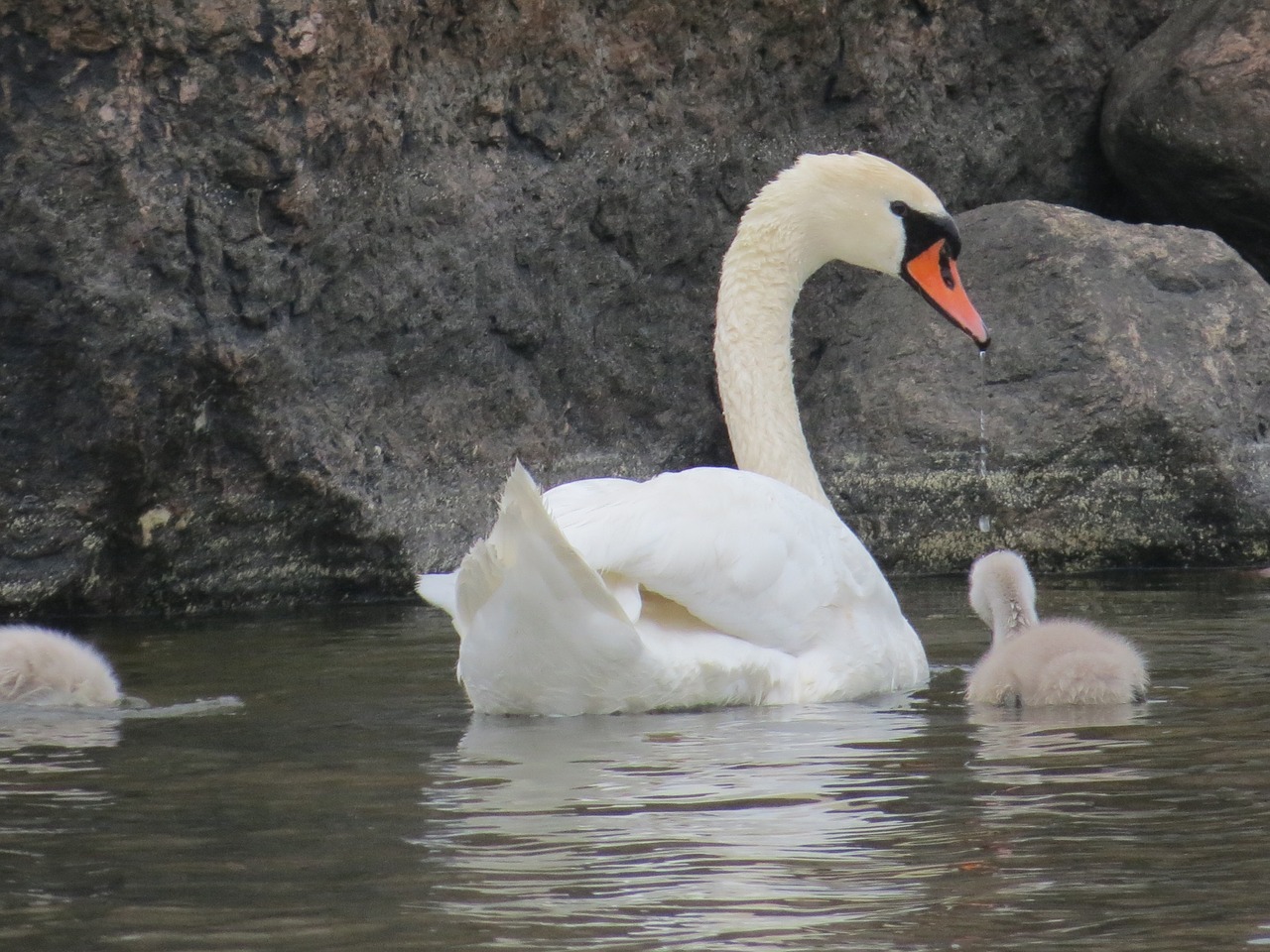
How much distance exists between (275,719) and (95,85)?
3.11m

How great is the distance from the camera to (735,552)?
14.8ft

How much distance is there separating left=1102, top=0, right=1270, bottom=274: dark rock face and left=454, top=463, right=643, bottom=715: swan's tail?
588cm

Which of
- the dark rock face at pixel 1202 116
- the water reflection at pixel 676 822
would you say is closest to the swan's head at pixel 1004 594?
the water reflection at pixel 676 822

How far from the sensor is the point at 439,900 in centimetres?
276

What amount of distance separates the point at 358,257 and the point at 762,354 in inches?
81.8

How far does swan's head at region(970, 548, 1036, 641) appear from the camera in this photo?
5.36m

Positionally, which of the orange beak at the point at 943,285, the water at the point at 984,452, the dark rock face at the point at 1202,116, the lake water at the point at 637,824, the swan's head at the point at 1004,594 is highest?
the dark rock face at the point at 1202,116

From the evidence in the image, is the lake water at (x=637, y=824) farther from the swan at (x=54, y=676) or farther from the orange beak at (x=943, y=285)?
the orange beak at (x=943, y=285)

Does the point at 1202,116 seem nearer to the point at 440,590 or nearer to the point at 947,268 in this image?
the point at 947,268

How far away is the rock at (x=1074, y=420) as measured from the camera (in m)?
7.93

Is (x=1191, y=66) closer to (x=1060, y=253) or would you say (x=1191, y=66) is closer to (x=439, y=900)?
(x=1060, y=253)

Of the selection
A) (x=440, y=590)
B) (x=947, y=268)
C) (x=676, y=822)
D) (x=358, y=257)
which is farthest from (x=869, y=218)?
(x=676, y=822)

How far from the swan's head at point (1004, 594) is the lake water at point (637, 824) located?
0.29m

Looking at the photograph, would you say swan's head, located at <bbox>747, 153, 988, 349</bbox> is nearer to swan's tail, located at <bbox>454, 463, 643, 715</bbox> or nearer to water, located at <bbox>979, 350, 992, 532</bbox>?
water, located at <bbox>979, 350, 992, 532</bbox>
